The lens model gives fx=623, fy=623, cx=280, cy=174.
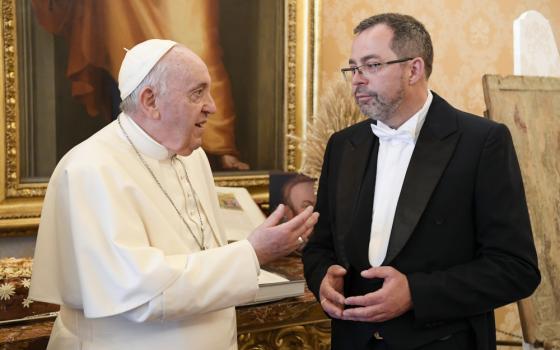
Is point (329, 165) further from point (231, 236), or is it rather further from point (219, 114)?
point (219, 114)

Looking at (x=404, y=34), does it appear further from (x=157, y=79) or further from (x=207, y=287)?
(x=207, y=287)

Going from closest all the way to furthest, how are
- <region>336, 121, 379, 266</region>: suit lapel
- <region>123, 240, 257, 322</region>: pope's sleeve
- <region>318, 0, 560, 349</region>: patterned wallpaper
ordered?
<region>123, 240, 257, 322</region>: pope's sleeve → <region>336, 121, 379, 266</region>: suit lapel → <region>318, 0, 560, 349</region>: patterned wallpaper

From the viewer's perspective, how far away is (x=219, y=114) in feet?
10.5

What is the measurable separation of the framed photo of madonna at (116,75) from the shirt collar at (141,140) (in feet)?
2.98

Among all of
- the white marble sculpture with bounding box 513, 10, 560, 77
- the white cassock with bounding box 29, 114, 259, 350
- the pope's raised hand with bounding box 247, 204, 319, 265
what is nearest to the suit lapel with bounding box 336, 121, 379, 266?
the pope's raised hand with bounding box 247, 204, 319, 265

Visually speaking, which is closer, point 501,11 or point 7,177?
point 7,177

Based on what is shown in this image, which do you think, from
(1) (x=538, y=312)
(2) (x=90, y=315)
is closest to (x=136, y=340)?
(2) (x=90, y=315)

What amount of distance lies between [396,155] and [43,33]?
1.61 m

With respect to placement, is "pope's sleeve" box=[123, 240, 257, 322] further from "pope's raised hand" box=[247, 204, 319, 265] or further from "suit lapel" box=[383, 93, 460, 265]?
"suit lapel" box=[383, 93, 460, 265]

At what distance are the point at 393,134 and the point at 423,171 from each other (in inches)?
7.1

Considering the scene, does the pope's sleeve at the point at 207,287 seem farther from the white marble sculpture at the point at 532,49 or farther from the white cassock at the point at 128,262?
the white marble sculpture at the point at 532,49

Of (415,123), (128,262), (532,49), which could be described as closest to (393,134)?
(415,123)

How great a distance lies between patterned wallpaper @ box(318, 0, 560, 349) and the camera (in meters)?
3.60

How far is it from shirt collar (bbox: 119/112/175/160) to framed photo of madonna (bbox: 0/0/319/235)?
35.8 inches
